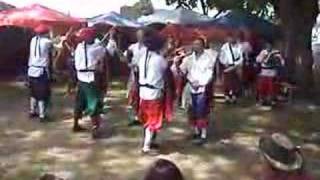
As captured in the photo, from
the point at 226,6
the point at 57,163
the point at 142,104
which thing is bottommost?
the point at 57,163

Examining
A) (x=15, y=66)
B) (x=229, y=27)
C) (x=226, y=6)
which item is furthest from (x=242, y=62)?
(x=226, y=6)

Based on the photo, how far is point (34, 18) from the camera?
19516 mm

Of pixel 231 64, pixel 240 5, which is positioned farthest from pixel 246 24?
pixel 240 5

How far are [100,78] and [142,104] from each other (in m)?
1.05

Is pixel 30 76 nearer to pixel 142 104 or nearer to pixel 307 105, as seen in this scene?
pixel 142 104

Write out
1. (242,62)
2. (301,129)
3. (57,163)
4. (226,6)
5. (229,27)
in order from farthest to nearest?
(226,6) → (229,27) → (242,62) → (301,129) → (57,163)

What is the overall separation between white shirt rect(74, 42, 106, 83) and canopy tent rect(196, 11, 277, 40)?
1044 cm

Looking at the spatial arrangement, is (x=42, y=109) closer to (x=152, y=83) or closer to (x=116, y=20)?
(x=152, y=83)

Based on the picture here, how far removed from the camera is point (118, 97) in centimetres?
1689

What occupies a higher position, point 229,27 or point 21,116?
point 229,27

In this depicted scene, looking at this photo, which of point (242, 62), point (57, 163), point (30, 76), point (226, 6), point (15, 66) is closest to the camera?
point (57, 163)

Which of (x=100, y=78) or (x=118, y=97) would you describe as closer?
(x=100, y=78)

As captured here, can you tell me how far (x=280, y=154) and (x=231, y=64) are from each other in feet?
38.1

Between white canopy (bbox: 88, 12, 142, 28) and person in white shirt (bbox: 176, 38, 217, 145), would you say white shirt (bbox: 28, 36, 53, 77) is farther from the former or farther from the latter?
white canopy (bbox: 88, 12, 142, 28)
